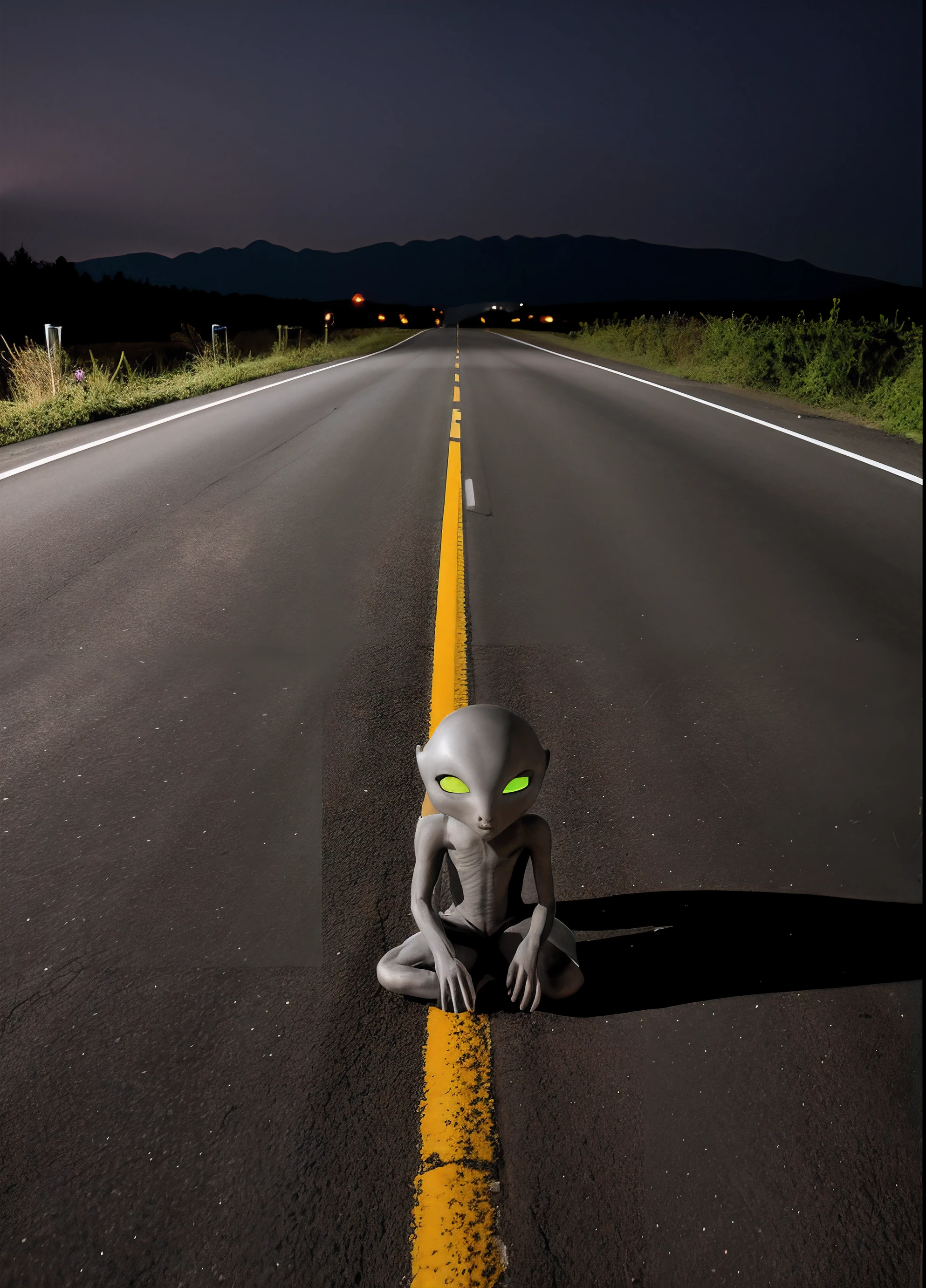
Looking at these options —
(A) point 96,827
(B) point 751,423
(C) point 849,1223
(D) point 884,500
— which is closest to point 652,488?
(D) point 884,500

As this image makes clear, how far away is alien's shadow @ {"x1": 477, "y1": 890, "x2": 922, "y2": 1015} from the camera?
263 centimetres

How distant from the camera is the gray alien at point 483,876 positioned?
87.8 inches

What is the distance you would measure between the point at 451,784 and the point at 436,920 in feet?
1.43

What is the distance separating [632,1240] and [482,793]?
1009 mm

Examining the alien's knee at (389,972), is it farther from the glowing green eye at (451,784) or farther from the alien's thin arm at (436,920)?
the glowing green eye at (451,784)

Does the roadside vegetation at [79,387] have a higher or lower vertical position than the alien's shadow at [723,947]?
higher

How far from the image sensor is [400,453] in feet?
37.1

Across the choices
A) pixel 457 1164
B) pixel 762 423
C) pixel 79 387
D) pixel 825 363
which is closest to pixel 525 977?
pixel 457 1164

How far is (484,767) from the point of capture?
220cm

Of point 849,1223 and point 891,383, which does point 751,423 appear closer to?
point 891,383

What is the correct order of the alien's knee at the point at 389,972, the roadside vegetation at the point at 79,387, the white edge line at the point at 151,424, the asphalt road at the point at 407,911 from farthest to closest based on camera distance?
the roadside vegetation at the point at 79,387, the white edge line at the point at 151,424, the alien's knee at the point at 389,972, the asphalt road at the point at 407,911

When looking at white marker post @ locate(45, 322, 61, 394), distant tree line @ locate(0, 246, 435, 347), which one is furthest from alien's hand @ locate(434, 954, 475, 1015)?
distant tree line @ locate(0, 246, 435, 347)

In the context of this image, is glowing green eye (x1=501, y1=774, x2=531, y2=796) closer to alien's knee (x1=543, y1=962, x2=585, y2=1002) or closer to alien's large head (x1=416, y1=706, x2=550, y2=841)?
alien's large head (x1=416, y1=706, x2=550, y2=841)

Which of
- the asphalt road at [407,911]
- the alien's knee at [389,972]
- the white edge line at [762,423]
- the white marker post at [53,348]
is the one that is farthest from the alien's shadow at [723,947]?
the white marker post at [53,348]
